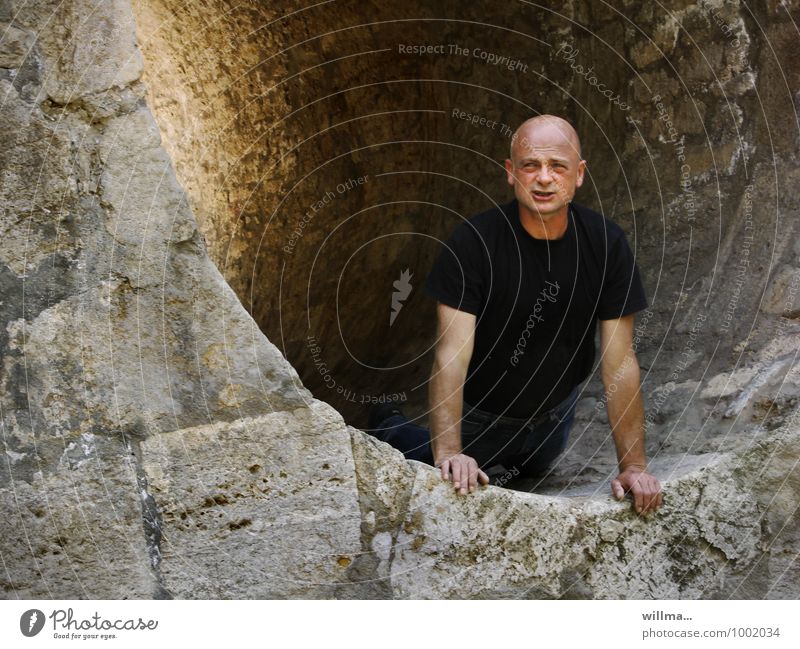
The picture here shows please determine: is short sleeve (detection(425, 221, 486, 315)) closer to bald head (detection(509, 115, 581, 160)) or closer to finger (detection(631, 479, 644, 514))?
bald head (detection(509, 115, 581, 160))

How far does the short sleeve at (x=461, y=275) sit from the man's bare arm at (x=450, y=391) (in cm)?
3

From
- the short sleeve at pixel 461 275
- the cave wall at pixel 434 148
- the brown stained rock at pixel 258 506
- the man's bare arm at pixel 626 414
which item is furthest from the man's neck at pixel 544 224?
the brown stained rock at pixel 258 506

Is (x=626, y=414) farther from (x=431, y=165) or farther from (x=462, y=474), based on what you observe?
(x=431, y=165)

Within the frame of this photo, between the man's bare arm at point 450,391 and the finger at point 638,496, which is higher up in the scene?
the man's bare arm at point 450,391

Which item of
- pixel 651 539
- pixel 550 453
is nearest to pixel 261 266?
pixel 550 453

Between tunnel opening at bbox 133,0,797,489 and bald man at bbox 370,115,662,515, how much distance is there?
176mm

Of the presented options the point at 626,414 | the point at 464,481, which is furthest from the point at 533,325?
the point at 464,481

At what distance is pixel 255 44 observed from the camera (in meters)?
3.22

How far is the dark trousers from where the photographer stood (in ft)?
9.34

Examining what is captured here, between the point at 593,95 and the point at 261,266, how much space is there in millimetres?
1130

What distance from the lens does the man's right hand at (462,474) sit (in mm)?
2242

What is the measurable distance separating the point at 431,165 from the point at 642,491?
5.47ft

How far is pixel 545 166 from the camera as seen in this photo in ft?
8.28

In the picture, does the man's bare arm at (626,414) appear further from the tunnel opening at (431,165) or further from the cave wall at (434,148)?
the cave wall at (434,148)
